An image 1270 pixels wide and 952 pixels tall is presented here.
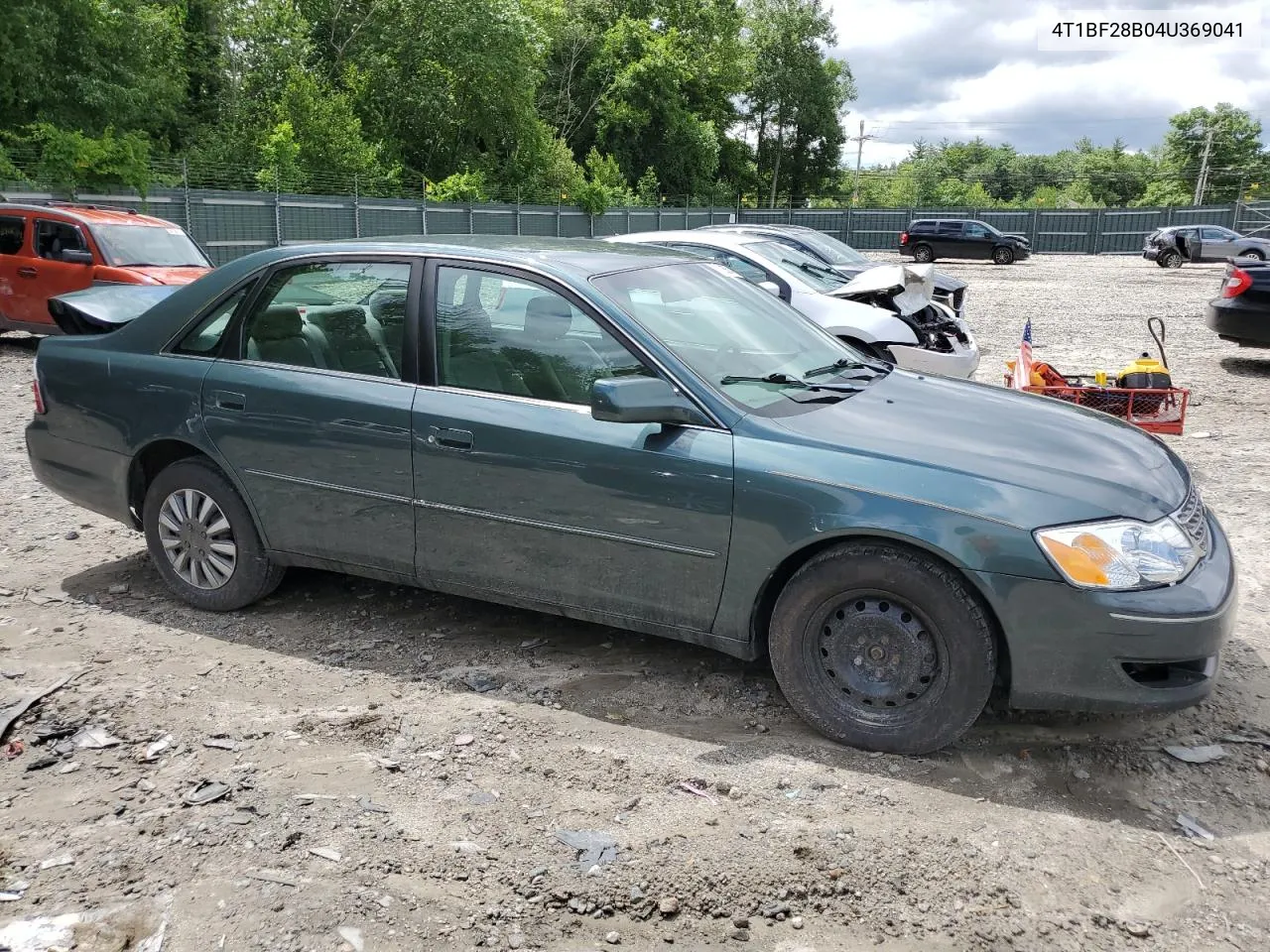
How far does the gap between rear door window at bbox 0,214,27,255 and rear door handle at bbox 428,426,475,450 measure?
11190 mm

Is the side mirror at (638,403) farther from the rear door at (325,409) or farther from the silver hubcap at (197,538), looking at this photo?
the silver hubcap at (197,538)

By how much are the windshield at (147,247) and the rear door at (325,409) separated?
30.5ft

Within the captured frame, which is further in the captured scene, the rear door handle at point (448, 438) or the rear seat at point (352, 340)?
the rear seat at point (352, 340)

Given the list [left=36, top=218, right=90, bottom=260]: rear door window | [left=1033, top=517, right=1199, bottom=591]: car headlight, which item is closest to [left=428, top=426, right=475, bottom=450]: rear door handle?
[left=1033, top=517, right=1199, bottom=591]: car headlight

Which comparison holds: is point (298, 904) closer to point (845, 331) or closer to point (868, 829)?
point (868, 829)

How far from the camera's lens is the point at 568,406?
395 cm

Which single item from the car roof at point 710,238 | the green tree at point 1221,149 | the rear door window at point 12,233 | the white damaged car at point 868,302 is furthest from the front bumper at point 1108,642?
the green tree at point 1221,149

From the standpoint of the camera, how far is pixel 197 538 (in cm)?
482

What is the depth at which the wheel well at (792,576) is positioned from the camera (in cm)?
337

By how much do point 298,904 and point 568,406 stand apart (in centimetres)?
189

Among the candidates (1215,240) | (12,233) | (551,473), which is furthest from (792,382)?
(1215,240)

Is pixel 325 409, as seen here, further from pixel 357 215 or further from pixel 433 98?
pixel 433 98

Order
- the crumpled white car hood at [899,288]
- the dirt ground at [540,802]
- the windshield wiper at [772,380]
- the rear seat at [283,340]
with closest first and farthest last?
the dirt ground at [540,802] < the windshield wiper at [772,380] < the rear seat at [283,340] < the crumpled white car hood at [899,288]

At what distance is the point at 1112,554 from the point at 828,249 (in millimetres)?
13233
